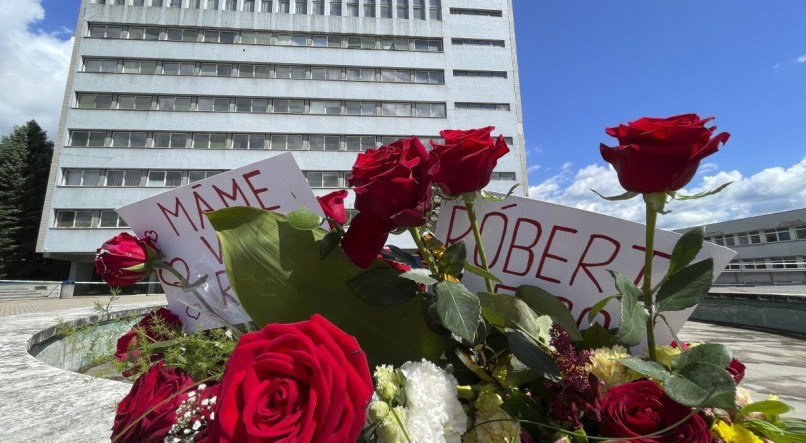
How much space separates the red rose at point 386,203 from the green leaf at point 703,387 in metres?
0.31

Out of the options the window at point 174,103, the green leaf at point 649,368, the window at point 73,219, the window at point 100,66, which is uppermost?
the window at point 100,66

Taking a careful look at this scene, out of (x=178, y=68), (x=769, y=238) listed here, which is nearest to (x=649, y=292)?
(x=178, y=68)

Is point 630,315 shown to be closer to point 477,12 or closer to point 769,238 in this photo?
point 477,12

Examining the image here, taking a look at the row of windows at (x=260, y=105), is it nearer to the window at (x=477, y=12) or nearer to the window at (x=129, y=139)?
the window at (x=129, y=139)

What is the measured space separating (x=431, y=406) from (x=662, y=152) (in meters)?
0.40

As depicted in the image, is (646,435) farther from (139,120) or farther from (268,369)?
(139,120)

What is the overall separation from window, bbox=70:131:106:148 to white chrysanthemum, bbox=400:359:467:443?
88.8 ft

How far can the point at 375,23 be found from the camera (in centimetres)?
2538

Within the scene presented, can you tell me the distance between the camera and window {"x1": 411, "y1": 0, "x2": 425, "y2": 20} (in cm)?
2630

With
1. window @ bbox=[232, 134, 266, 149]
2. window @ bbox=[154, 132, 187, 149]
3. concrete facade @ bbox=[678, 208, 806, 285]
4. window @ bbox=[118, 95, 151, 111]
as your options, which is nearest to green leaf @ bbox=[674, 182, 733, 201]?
window @ bbox=[232, 134, 266, 149]

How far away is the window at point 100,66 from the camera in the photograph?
22281mm

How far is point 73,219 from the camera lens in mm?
20781

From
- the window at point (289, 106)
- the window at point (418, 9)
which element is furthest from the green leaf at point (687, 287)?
the window at point (418, 9)

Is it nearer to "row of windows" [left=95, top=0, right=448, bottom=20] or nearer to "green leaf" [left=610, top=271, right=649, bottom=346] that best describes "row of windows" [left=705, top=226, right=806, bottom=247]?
"row of windows" [left=95, top=0, right=448, bottom=20]
